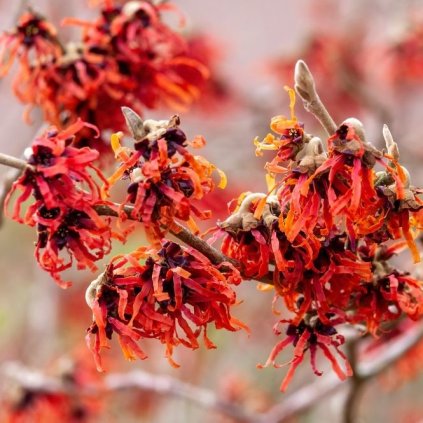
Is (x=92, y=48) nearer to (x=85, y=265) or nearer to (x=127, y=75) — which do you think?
(x=127, y=75)

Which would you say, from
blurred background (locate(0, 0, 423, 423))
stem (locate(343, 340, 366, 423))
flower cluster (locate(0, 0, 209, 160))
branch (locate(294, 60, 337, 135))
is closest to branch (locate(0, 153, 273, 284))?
branch (locate(294, 60, 337, 135))

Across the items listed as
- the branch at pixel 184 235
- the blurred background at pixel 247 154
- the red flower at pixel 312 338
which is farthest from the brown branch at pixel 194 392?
the branch at pixel 184 235

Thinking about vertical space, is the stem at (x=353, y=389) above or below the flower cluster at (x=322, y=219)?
below

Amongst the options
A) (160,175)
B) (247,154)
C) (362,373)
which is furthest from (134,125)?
(247,154)

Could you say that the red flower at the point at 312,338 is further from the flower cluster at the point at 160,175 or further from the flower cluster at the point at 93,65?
the flower cluster at the point at 93,65

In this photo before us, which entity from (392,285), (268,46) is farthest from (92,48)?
(268,46)

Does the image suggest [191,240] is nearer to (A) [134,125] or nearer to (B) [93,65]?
(A) [134,125]

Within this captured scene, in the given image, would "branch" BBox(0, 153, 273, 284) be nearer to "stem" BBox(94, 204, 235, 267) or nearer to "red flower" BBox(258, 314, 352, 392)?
"stem" BBox(94, 204, 235, 267)
